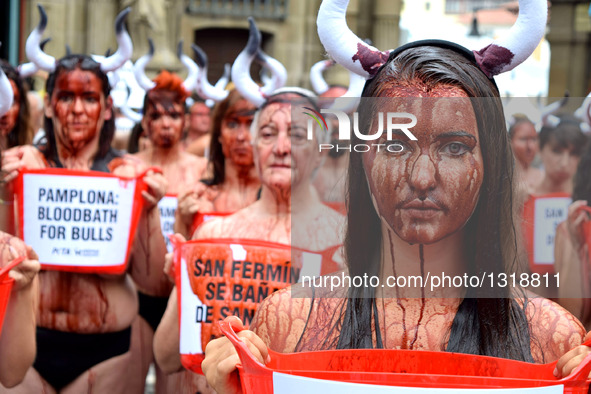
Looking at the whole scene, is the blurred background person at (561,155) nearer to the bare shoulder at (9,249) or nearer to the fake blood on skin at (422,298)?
the bare shoulder at (9,249)

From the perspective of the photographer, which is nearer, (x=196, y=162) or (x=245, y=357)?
(x=245, y=357)

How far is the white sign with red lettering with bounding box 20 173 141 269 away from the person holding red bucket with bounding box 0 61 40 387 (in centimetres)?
77

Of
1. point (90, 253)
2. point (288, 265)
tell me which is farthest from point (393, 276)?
point (90, 253)

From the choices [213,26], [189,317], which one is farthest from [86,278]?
[213,26]

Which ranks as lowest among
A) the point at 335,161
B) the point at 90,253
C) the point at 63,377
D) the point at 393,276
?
the point at 63,377

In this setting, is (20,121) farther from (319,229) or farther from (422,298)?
(422,298)

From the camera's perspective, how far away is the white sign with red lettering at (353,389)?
1.58 metres

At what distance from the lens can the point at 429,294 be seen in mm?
1825

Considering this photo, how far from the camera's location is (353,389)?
1612mm

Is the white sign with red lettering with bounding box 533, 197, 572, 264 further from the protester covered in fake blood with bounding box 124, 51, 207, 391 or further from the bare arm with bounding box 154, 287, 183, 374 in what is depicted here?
the protester covered in fake blood with bounding box 124, 51, 207, 391

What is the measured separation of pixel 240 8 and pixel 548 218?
18351 mm

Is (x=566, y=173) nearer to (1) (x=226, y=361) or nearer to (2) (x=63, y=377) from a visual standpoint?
(2) (x=63, y=377)

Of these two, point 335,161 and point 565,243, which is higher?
point 335,161

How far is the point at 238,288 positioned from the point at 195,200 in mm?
1699
